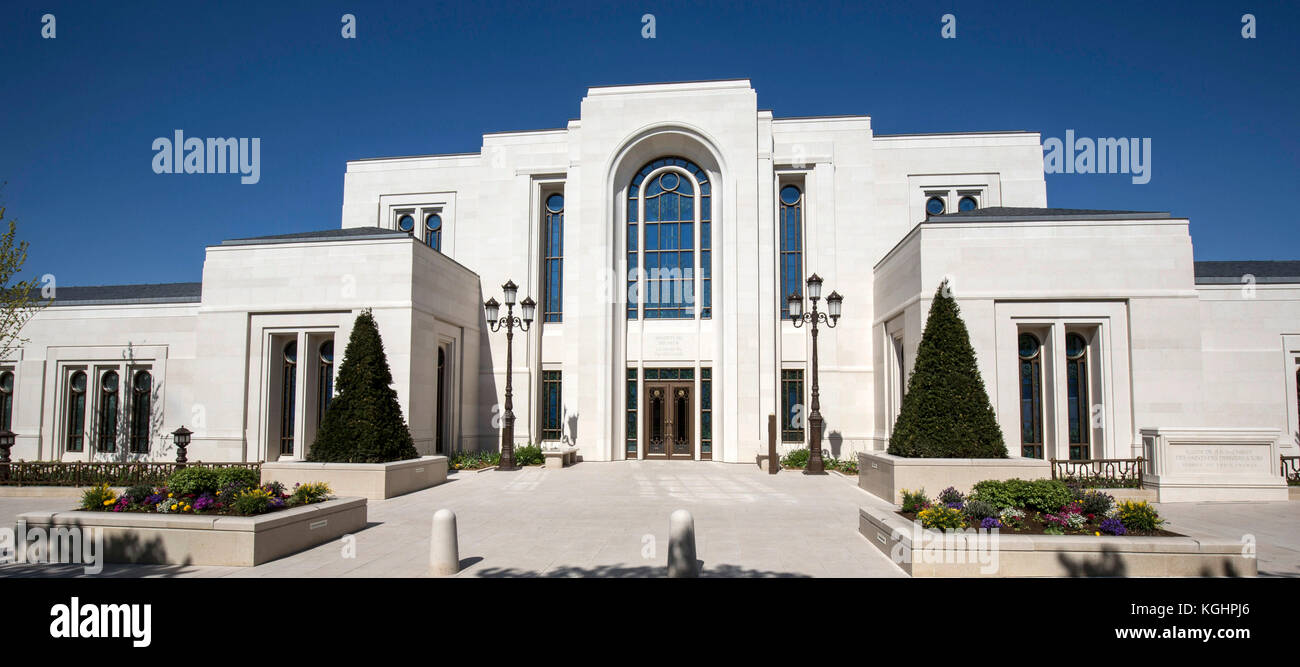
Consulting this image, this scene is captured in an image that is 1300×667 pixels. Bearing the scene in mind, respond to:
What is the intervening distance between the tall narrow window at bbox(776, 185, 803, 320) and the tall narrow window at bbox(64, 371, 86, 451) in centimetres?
2485

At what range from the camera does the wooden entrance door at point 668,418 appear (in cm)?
2597

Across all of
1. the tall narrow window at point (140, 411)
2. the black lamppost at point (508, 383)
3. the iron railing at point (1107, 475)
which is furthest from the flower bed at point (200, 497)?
the tall narrow window at point (140, 411)

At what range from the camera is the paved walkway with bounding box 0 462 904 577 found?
27.7 ft

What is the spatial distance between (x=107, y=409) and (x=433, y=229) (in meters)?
12.9

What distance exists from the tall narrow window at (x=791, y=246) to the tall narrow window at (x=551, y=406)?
912 cm

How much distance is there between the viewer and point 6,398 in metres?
23.9

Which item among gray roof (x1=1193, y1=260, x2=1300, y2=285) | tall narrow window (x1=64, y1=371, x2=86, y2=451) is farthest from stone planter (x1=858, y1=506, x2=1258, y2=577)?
tall narrow window (x1=64, y1=371, x2=86, y2=451)

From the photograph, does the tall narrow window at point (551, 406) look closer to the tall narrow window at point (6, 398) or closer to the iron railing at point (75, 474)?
the iron railing at point (75, 474)

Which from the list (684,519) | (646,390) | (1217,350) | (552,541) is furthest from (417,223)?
(1217,350)

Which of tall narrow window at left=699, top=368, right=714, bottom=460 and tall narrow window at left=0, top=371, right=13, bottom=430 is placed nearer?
tall narrow window at left=0, top=371, right=13, bottom=430

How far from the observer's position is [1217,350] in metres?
20.0

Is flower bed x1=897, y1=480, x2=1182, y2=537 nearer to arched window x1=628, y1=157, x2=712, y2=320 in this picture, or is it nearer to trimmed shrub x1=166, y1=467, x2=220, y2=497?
trimmed shrub x1=166, y1=467, x2=220, y2=497

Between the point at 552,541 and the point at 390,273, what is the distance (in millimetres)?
12933
